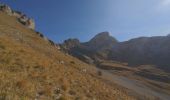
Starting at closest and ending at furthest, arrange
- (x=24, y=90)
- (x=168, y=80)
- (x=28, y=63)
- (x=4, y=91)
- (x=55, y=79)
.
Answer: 1. (x=4, y=91)
2. (x=24, y=90)
3. (x=55, y=79)
4. (x=28, y=63)
5. (x=168, y=80)

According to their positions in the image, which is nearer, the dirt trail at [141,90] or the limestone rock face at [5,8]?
the dirt trail at [141,90]

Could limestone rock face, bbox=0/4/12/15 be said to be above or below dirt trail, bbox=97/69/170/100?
above

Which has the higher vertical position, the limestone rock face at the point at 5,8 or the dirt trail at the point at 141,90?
the limestone rock face at the point at 5,8

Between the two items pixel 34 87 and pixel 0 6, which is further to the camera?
pixel 0 6

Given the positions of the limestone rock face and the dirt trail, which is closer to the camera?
the dirt trail

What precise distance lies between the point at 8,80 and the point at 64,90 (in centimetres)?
464

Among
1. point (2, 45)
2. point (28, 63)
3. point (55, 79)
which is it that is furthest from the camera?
point (2, 45)

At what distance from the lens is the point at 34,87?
15406 mm

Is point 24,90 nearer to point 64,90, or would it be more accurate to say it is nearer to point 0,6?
point 64,90

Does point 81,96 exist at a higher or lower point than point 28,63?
lower

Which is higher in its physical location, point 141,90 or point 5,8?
point 5,8

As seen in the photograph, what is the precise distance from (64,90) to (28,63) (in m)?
5.27

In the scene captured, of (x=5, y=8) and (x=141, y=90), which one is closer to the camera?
(x=141, y=90)

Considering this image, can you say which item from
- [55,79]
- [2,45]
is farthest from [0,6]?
[55,79]
